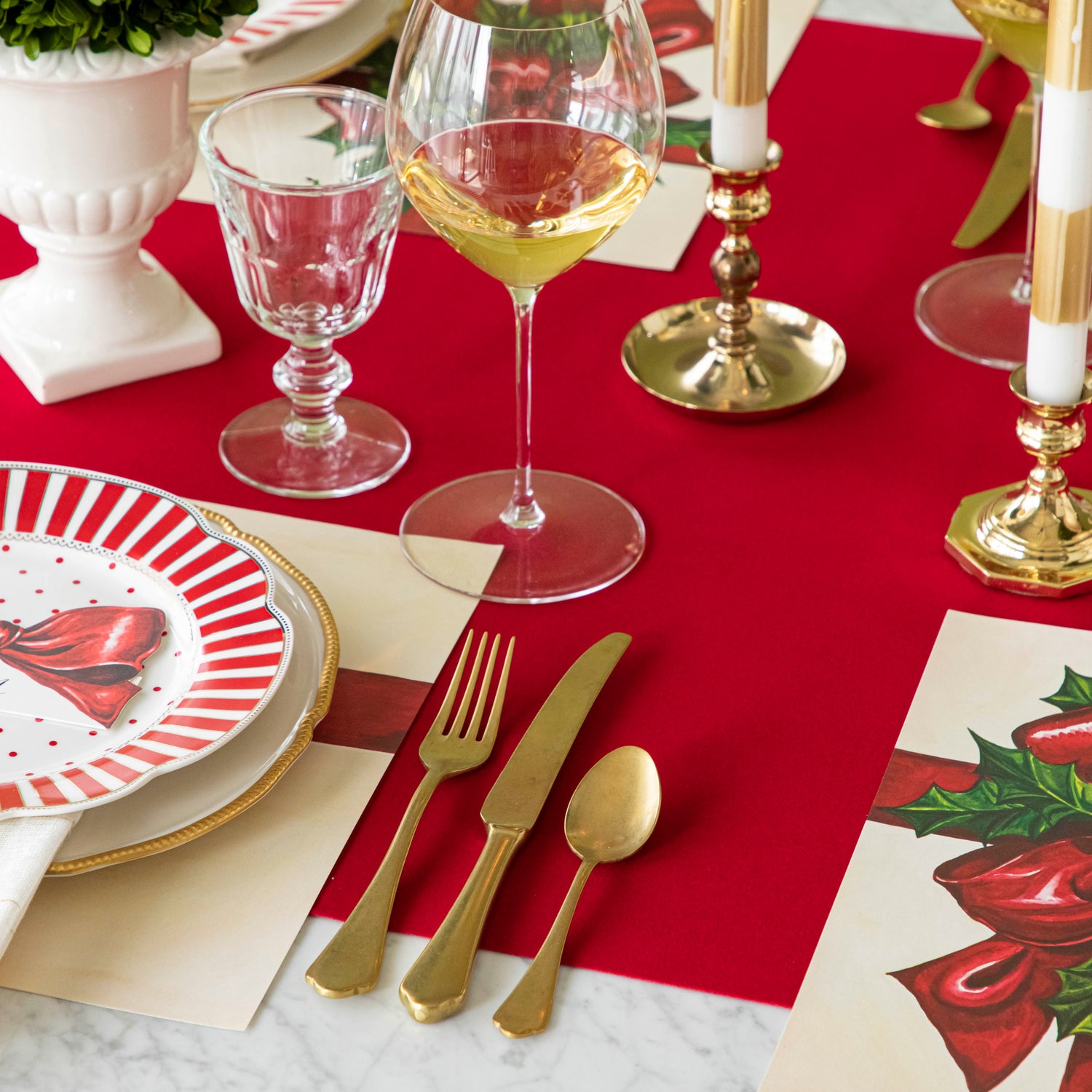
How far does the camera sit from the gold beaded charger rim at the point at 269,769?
2.05 ft

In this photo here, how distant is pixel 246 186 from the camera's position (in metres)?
0.84

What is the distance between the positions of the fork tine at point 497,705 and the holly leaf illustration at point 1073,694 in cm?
27

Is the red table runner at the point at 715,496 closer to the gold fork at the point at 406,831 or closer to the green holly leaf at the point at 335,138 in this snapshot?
the gold fork at the point at 406,831

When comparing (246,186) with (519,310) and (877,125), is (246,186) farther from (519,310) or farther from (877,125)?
(877,125)

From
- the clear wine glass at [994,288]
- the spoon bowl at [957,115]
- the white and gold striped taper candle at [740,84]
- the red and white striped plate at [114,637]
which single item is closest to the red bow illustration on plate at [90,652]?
the red and white striped plate at [114,637]

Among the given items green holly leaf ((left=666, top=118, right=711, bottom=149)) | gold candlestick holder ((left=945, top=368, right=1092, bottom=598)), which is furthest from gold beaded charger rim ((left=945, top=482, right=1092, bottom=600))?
green holly leaf ((left=666, top=118, right=711, bottom=149))

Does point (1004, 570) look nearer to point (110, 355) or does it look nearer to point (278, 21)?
point (110, 355)

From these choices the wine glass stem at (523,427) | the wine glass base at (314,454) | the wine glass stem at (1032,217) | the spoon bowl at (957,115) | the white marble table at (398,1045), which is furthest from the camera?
the spoon bowl at (957,115)

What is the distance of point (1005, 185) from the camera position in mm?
1207

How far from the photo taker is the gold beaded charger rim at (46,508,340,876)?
625mm

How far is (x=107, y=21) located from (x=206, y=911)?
520 mm

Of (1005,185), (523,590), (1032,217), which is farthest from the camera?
(1005,185)

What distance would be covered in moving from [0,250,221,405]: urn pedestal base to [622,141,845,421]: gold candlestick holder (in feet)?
0.94

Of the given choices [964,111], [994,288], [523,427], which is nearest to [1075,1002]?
[523,427]
